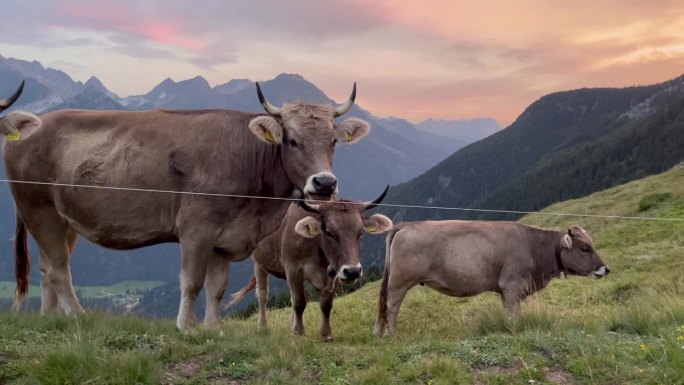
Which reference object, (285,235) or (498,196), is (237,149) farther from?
(498,196)

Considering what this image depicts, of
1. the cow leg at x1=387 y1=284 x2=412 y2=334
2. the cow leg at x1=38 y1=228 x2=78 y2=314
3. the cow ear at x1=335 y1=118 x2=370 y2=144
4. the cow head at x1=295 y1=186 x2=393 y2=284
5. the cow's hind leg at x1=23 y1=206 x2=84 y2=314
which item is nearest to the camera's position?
the cow's hind leg at x1=23 y1=206 x2=84 y2=314

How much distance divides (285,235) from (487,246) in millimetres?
4398

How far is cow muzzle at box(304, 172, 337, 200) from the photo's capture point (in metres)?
7.08

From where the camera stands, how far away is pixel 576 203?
40.3 metres

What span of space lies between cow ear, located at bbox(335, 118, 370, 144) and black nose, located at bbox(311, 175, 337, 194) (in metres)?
1.26

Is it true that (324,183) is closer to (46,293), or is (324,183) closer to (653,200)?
(46,293)

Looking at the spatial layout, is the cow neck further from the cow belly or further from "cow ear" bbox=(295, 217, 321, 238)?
the cow belly

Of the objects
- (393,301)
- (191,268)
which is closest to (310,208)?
(191,268)

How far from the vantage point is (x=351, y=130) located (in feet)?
27.7

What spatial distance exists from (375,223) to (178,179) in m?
4.18

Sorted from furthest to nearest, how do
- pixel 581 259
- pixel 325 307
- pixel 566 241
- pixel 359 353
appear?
1. pixel 581 259
2. pixel 566 241
3. pixel 325 307
4. pixel 359 353

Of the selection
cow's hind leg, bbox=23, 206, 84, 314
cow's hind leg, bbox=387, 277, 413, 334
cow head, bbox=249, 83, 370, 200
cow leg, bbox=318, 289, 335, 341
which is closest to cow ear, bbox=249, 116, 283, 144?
cow head, bbox=249, 83, 370, 200

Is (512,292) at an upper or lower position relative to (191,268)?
lower

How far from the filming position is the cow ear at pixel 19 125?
24.0 feet
